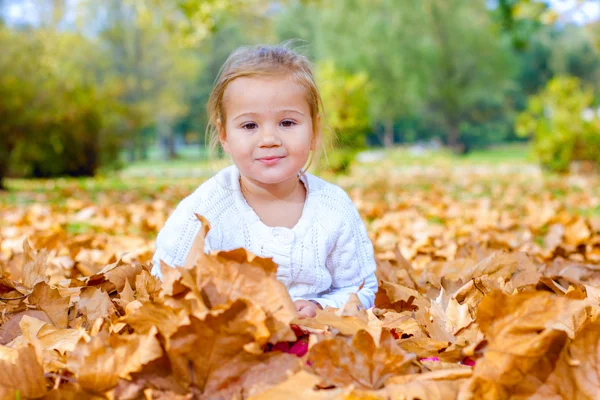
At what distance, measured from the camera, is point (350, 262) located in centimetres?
206

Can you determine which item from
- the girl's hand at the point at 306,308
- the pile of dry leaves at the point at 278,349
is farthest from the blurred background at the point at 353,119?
the pile of dry leaves at the point at 278,349

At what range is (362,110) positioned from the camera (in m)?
14.0

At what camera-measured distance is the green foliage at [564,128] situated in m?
11.8

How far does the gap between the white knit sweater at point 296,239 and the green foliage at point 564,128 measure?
11.2 metres

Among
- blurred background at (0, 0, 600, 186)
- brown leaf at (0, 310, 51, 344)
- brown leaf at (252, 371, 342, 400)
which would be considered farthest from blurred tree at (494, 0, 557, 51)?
brown leaf at (252, 371, 342, 400)

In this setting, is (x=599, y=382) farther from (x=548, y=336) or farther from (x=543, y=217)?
(x=543, y=217)

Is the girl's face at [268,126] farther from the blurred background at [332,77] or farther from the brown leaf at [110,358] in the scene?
the blurred background at [332,77]

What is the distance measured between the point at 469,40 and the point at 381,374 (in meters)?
30.4

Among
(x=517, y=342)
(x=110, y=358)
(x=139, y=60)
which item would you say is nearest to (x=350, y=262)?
(x=517, y=342)

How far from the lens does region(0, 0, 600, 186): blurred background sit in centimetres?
1071

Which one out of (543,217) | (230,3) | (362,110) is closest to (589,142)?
(362,110)

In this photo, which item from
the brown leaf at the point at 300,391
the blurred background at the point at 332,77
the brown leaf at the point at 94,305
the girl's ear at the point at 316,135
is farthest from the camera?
the blurred background at the point at 332,77

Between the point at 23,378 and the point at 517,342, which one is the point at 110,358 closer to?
the point at 23,378

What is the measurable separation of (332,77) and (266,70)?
1262 cm
